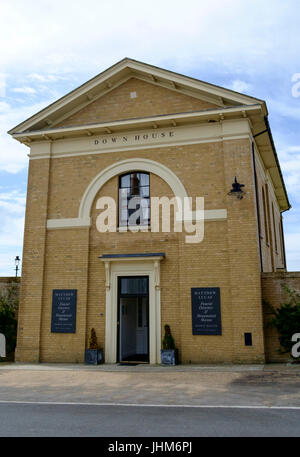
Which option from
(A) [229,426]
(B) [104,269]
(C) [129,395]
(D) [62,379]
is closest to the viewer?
(A) [229,426]

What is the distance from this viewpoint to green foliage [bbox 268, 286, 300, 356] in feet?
40.0

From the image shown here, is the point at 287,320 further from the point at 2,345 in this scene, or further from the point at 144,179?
the point at 2,345

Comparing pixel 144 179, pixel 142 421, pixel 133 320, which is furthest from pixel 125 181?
pixel 142 421

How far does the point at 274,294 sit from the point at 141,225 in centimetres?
489

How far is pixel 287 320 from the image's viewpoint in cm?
1234

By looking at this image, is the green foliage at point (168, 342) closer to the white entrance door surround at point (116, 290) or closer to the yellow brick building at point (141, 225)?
the yellow brick building at point (141, 225)

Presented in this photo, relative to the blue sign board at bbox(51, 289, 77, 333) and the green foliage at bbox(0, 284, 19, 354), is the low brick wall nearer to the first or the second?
the blue sign board at bbox(51, 289, 77, 333)

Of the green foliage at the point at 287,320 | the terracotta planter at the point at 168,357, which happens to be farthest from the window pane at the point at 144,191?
the green foliage at the point at 287,320

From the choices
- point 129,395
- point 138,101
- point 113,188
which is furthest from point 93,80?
point 129,395

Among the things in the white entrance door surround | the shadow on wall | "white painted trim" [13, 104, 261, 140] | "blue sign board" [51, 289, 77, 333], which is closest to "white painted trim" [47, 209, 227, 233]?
the white entrance door surround

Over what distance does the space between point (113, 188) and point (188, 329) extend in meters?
5.53

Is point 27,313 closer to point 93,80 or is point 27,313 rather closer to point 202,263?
point 202,263

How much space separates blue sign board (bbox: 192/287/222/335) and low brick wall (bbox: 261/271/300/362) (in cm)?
146

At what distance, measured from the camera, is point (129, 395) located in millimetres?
8539
